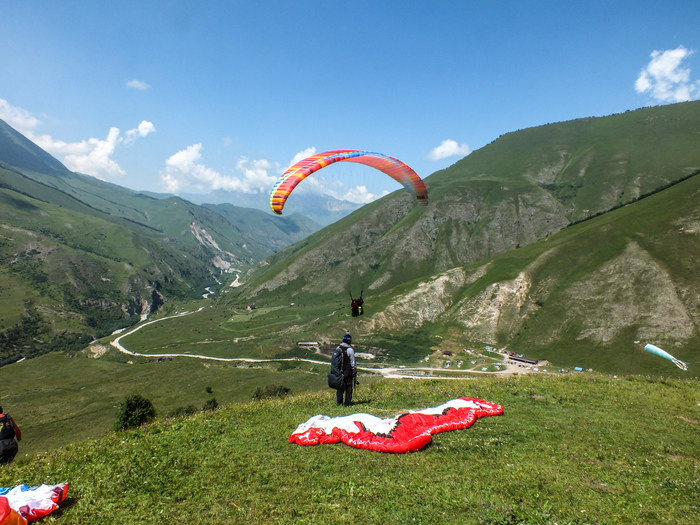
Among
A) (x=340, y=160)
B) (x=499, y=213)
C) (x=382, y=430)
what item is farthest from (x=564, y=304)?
(x=382, y=430)

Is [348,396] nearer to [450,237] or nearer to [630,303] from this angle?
[630,303]

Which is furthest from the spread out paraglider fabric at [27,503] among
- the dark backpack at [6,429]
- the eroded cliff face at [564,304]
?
the eroded cliff face at [564,304]

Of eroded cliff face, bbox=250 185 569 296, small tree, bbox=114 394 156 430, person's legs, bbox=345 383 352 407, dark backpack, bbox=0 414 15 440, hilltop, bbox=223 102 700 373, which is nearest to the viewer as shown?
dark backpack, bbox=0 414 15 440

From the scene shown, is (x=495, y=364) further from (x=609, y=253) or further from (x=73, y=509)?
(x=73, y=509)

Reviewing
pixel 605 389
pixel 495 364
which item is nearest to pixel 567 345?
pixel 495 364

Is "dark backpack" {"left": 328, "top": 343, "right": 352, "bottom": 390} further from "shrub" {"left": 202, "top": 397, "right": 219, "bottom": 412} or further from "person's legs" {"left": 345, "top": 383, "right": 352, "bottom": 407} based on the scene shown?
"shrub" {"left": 202, "top": 397, "right": 219, "bottom": 412}

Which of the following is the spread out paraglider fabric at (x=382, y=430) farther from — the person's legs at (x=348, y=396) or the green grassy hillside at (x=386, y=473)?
the person's legs at (x=348, y=396)

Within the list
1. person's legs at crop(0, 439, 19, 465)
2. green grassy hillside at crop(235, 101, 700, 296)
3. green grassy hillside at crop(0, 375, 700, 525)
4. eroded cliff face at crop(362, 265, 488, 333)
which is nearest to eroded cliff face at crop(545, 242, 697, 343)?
eroded cliff face at crop(362, 265, 488, 333)
